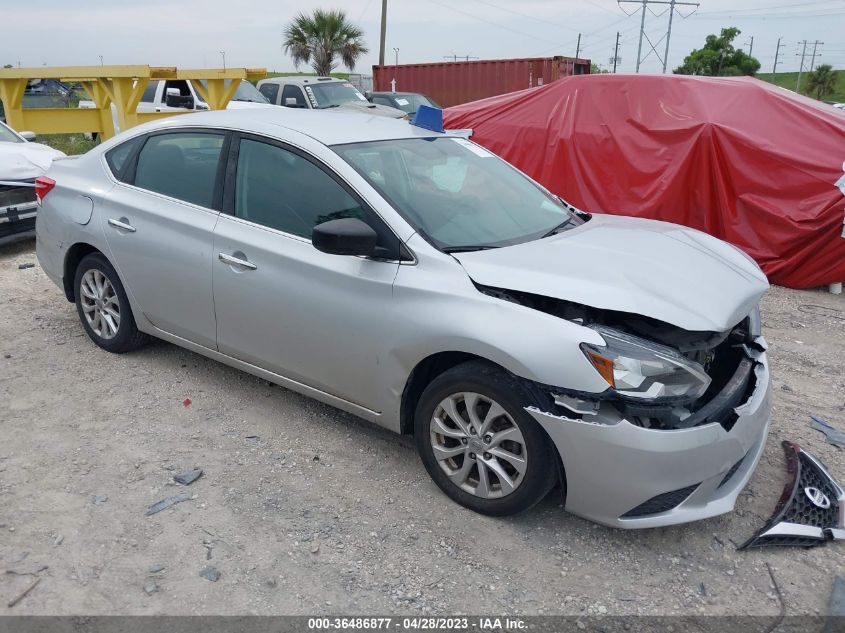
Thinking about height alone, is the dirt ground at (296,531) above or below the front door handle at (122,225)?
below

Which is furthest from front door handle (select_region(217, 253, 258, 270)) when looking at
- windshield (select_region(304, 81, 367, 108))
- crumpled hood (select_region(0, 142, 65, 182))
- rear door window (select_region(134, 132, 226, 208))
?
windshield (select_region(304, 81, 367, 108))

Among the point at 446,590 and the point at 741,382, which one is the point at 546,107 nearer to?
the point at 741,382

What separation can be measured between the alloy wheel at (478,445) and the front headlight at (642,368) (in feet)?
1.50

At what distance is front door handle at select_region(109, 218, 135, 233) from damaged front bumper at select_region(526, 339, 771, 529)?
274 cm

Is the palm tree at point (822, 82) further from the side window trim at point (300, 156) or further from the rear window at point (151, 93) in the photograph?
the side window trim at point (300, 156)

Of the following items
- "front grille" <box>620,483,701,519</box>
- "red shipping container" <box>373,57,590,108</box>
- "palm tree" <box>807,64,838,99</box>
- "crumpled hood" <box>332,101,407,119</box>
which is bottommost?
"front grille" <box>620,483,701,519</box>

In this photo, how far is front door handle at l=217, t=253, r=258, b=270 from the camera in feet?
12.1

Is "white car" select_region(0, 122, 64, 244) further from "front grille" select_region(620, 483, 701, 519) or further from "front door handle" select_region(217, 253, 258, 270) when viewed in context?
"front grille" select_region(620, 483, 701, 519)

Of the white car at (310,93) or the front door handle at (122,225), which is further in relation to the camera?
the white car at (310,93)

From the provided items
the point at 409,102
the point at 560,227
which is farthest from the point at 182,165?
the point at 409,102

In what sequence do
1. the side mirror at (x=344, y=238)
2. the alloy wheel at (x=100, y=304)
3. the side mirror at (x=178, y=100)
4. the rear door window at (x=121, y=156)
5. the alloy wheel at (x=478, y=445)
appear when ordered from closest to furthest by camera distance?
1. the alloy wheel at (x=478, y=445)
2. the side mirror at (x=344, y=238)
3. the rear door window at (x=121, y=156)
4. the alloy wheel at (x=100, y=304)
5. the side mirror at (x=178, y=100)

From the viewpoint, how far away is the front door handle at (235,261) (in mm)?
3698

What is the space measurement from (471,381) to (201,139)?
7.37ft

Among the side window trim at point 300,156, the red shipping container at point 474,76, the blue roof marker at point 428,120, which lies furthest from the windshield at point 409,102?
the side window trim at point 300,156
